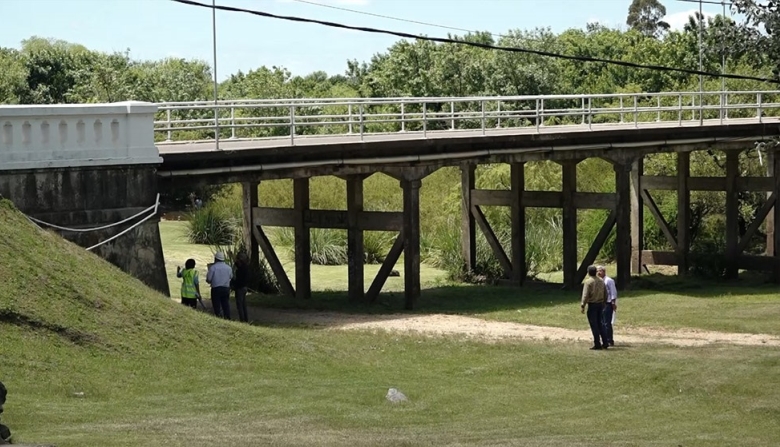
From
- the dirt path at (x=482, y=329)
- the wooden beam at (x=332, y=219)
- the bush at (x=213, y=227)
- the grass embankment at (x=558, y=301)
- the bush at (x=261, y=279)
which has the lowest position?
the grass embankment at (x=558, y=301)

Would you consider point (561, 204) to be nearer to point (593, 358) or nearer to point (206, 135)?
point (593, 358)

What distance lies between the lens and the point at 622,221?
118 feet

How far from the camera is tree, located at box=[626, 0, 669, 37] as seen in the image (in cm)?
15975

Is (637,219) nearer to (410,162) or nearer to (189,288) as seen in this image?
(410,162)

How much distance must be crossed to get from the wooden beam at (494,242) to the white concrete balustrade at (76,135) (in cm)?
1358

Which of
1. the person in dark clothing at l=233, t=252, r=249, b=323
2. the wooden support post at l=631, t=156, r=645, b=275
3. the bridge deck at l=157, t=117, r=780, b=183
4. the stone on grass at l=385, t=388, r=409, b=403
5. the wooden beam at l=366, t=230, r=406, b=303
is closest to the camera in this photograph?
the stone on grass at l=385, t=388, r=409, b=403

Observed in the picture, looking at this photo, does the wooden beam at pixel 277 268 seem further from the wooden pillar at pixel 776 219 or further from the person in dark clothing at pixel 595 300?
the wooden pillar at pixel 776 219

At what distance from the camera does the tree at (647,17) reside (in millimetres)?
159750

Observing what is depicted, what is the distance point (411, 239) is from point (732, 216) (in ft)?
36.2

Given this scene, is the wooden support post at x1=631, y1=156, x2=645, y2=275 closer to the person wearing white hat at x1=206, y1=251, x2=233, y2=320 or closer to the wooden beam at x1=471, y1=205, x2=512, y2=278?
the wooden beam at x1=471, y1=205, x2=512, y2=278

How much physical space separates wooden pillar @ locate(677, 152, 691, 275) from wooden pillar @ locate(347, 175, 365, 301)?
1069 centimetres

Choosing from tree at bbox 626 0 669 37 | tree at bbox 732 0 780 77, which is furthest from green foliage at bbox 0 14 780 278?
tree at bbox 626 0 669 37

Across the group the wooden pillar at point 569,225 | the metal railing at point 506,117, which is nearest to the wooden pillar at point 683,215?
the metal railing at point 506,117

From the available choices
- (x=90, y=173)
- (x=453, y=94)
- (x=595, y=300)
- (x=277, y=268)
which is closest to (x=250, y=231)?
(x=277, y=268)
